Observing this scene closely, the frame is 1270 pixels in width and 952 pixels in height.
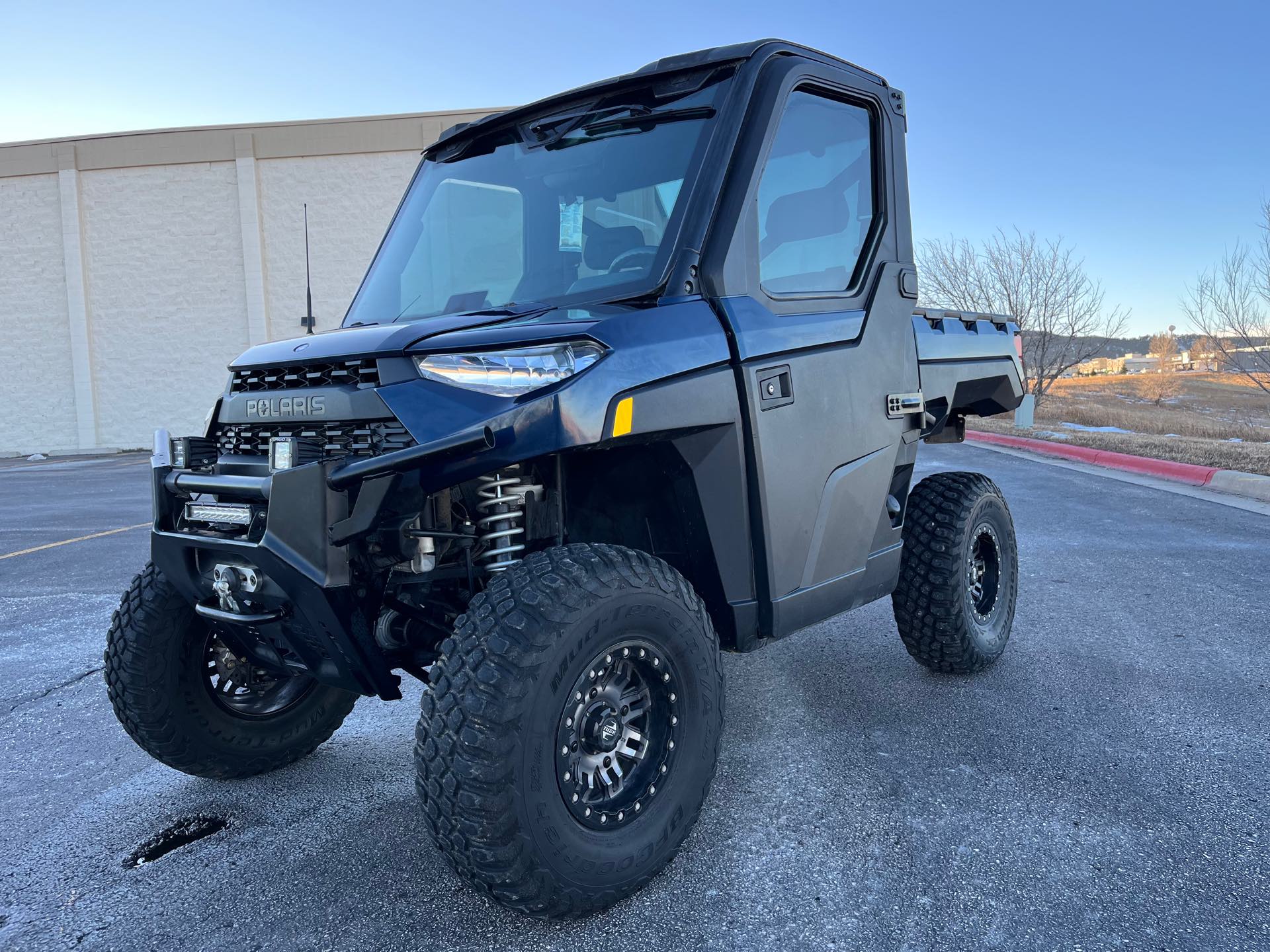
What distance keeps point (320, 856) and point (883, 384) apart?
8.26 ft

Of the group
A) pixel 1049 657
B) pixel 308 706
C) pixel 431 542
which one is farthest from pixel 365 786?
pixel 1049 657

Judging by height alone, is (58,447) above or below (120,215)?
below

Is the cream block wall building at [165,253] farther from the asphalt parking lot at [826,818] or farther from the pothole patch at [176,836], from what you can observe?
the pothole patch at [176,836]

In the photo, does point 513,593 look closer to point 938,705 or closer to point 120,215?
point 938,705

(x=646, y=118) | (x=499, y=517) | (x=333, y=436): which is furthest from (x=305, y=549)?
(x=646, y=118)

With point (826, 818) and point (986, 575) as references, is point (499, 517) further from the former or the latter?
point (986, 575)

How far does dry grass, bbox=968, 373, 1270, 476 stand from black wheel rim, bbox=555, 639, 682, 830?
1052 centimetres

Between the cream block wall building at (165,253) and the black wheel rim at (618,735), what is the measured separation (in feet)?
81.1

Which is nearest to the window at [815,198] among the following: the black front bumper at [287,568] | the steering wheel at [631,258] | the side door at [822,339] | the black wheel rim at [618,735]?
the side door at [822,339]

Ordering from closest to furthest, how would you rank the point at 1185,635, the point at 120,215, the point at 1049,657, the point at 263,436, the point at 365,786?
the point at 263,436 < the point at 365,786 < the point at 1049,657 < the point at 1185,635 < the point at 120,215

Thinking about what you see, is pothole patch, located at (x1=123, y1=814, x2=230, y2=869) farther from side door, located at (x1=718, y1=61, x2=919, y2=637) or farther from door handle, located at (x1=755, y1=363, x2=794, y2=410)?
door handle, located at (x1=755, y1=363, x2=794, y2=410)

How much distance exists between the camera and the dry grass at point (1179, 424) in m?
12.7

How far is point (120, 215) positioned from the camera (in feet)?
84.2

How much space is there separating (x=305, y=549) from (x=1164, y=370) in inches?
2312
